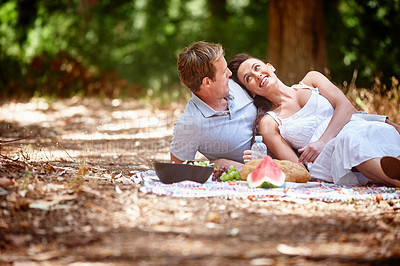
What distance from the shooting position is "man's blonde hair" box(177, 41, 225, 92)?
16.4 ft

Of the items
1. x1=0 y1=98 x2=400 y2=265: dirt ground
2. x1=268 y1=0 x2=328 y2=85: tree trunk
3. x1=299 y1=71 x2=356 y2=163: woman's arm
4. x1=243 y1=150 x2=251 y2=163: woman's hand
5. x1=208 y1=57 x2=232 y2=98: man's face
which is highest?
x1=268 y1=0 x2=328 y2=85: tree trunk

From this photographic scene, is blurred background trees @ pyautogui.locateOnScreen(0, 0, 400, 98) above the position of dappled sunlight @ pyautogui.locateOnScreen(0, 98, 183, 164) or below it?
above

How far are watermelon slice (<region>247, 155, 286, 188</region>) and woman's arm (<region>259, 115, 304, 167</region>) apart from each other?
2.01ft

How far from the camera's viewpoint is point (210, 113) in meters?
5.02

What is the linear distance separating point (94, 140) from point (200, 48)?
10.6ft

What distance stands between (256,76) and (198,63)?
581 millimetres

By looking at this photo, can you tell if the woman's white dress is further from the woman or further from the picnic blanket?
the picnic blanket

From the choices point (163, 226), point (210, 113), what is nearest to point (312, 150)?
point (210, 113)

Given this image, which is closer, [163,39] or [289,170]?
[289,170]

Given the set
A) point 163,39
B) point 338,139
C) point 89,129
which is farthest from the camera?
point 163,39

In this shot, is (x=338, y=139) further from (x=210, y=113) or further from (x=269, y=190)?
(x=210, y=113)

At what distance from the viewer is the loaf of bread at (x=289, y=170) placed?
14.9ft

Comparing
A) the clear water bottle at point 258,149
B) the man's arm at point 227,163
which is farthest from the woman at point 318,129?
the man's arm at point 227,163

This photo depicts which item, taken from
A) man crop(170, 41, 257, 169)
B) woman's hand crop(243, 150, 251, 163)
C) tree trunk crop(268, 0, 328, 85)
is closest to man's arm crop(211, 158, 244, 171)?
man crop(170, 41, 257, 169)
